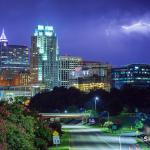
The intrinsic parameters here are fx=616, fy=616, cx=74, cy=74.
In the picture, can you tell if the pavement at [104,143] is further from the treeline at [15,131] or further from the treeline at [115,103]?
the treeline at [115,103]

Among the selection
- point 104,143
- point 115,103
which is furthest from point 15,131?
point 115,103

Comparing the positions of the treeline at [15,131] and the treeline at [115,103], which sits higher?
the treeline at [115,103]

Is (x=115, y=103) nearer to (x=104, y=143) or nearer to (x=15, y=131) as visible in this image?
(x=104, y=143)

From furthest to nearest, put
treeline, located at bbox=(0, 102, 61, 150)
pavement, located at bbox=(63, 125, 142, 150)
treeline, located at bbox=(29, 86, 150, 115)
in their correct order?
1. treeline, located at bbox=(29, 86, 150, 115)
2. pavement, located at bbox=(63, 125, 142, 150)
3. treeline, located at bbox=(0, 102, 61, 150)

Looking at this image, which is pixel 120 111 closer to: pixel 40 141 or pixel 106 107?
pixel 106 107

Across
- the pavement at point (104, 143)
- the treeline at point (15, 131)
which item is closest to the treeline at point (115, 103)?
the pavement at point (104, 143)

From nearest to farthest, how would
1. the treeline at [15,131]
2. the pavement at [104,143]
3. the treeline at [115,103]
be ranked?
the treeline at [15,131]
the pavement at [104,143]
the treeline at [115,103]

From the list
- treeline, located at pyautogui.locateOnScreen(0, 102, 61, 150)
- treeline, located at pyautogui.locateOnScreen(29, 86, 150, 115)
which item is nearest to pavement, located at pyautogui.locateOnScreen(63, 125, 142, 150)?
treeline, located at pyautogui.locateOnScreen(0, 102, 61, 150)

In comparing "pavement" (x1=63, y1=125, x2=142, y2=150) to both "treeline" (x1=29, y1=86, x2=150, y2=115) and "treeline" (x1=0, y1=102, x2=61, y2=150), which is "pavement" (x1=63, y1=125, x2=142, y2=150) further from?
"treeline" (x1=29, y1=86, x2=150, y2=115)

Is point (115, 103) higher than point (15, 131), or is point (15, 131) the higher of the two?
point (115, 103)

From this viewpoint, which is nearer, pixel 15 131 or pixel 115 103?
pixel 15 131

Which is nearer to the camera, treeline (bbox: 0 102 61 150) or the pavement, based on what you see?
treeline (bbox: 0 102 61 150)
